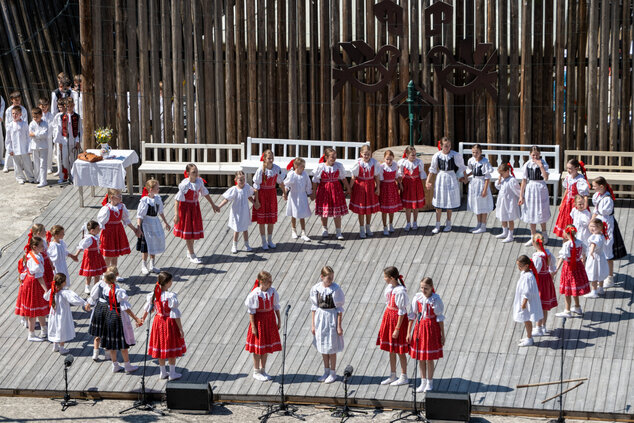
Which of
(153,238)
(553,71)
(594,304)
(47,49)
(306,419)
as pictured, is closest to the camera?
(306,419)

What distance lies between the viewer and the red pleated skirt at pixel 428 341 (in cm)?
1527

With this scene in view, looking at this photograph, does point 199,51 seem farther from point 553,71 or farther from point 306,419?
point 306,419

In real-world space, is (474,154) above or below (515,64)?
below

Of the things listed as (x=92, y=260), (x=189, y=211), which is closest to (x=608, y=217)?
(x=189, y=211)

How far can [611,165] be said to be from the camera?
20578 mm

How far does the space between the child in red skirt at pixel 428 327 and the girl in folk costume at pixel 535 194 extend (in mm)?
3995

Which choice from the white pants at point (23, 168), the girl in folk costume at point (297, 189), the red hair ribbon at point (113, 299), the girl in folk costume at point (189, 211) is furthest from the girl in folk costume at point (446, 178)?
the white pants at point (23, 168)

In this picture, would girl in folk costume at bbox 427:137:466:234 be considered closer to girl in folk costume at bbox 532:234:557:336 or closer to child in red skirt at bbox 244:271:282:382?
girl in folk costume at bbox 532:234:557:336

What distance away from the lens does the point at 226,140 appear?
21.8 m

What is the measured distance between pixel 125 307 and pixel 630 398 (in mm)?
5878

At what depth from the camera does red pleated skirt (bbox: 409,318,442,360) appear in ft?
50.1

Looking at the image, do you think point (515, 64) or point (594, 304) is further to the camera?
point (515, 64)

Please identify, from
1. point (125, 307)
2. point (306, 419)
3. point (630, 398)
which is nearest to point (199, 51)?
point (125, 307)

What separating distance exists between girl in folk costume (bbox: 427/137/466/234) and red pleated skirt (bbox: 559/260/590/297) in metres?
2.99
